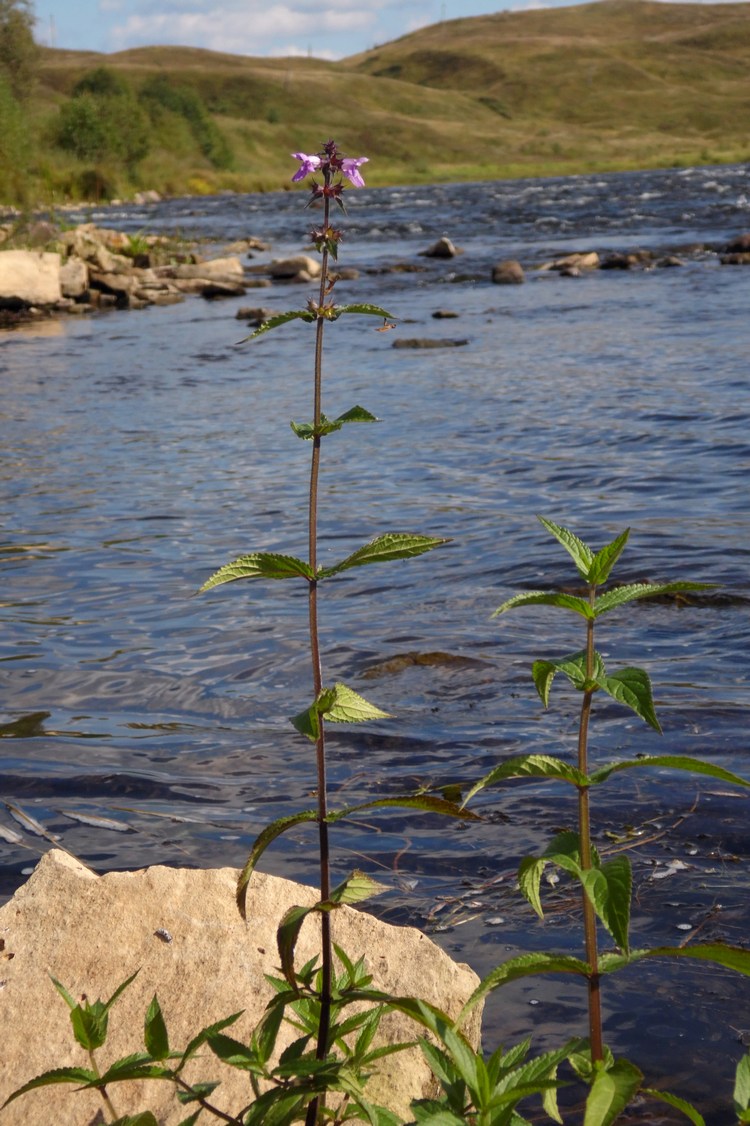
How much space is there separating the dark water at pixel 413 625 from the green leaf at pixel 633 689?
0.67 ft

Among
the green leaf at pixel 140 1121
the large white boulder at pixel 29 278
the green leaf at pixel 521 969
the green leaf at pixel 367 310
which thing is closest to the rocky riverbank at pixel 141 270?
the large white boulder at pixel 29 278

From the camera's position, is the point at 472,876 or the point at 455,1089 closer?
the point at 455,1089

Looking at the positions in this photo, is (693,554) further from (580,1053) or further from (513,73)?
(513,73)

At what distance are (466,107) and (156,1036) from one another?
158 metres

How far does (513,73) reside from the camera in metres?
167

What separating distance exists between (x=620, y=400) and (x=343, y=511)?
4043 millimetres

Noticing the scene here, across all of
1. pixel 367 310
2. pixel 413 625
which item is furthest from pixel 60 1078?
pixel 413 625

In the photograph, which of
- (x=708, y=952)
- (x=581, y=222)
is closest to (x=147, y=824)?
(x=708, y=952)

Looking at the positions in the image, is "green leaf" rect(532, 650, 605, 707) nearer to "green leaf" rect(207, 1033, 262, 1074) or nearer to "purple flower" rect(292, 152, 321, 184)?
"green leaf" rect(207, 1033, 262, 1074)

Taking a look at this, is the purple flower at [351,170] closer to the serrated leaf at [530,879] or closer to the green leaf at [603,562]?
Result: the green leaf at [603,562]

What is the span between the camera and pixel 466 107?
150 m

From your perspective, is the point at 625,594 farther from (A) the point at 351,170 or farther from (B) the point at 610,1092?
(A) the point at 351,170

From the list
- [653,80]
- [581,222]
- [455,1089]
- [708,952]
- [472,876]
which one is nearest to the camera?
[708,952]

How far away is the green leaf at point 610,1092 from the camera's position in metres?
1.48
